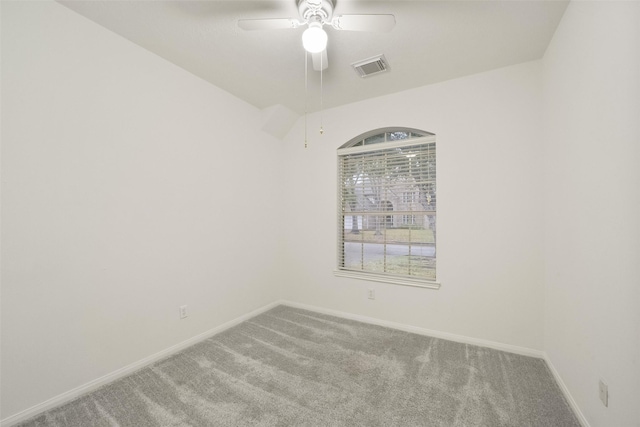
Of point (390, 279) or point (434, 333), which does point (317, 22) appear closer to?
point (390, 279)

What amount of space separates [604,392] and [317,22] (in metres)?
2.61

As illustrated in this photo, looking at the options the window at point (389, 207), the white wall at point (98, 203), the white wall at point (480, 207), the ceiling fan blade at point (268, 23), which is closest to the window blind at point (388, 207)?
the window at point (389, 207)

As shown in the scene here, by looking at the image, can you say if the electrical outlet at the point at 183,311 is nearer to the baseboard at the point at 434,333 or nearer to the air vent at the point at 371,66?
the baseboard at the point at 434,333

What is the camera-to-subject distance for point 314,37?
5.03ft

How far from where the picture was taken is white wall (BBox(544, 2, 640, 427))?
3.53 feet

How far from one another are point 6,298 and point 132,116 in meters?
1.45

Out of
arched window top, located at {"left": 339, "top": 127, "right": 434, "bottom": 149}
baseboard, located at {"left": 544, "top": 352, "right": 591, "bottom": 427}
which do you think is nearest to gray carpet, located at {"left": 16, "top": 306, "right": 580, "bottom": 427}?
baseboard, located at {"left": 544, "top": 352, "right": 591, "bottom": 427}

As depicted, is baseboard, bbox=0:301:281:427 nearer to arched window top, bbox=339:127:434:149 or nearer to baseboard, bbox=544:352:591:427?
arched window top, bbox=339:127:434:149

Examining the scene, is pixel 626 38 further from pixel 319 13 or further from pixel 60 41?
pixel 60 41

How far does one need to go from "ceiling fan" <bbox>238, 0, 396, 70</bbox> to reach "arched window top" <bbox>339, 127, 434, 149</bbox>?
1.45 metres

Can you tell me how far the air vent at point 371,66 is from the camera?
2.21 metres

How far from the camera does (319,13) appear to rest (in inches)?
63.4

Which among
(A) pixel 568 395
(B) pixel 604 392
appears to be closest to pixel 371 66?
(B) pixel 604 392

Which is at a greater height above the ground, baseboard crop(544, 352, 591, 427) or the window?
the window
